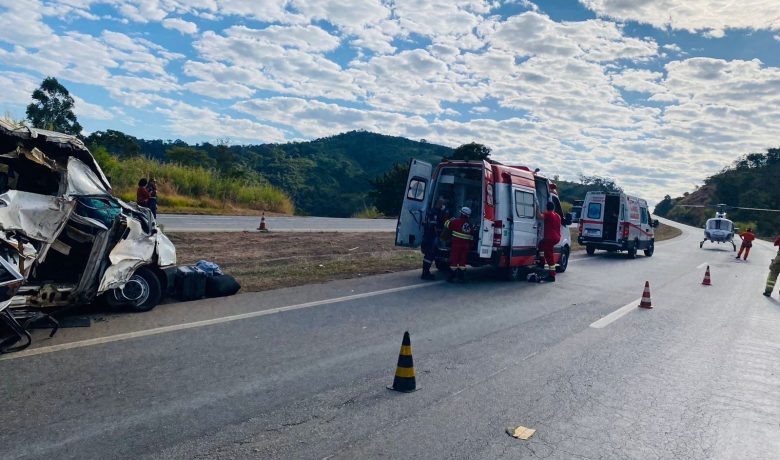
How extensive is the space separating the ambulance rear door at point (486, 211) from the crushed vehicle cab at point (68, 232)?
6.53m

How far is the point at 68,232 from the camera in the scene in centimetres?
752

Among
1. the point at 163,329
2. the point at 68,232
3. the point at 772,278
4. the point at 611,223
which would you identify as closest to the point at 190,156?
the point at 611,223

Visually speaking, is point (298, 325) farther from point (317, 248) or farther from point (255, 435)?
point (317, 248)

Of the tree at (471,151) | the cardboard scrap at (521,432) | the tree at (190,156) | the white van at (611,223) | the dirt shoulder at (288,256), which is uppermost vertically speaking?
the tree at (471,151)

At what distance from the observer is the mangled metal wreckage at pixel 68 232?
22.1 ft

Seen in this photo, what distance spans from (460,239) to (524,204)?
2217mm

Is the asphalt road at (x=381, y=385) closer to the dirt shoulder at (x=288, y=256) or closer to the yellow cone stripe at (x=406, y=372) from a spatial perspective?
the yellow cone stripe at (x=406, y=372)

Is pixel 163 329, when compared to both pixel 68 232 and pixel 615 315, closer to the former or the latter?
pixel 68 232

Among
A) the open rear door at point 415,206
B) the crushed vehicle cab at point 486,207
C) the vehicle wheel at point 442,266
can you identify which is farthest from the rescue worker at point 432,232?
the vehicle wheel at point 442,266

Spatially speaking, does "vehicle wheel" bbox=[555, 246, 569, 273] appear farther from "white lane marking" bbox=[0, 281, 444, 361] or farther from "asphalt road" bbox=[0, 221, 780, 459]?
"white lane marking" bbox=[0, 281, 444, 361]

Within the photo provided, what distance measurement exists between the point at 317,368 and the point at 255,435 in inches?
68.8

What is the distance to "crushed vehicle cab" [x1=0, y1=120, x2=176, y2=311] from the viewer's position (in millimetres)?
6754

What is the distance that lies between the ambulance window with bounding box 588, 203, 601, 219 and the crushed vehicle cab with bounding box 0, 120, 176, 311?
19249 millimetres

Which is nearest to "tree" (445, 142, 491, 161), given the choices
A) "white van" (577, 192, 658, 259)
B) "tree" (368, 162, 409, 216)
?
"tree" (368, 162, 409, 216)
